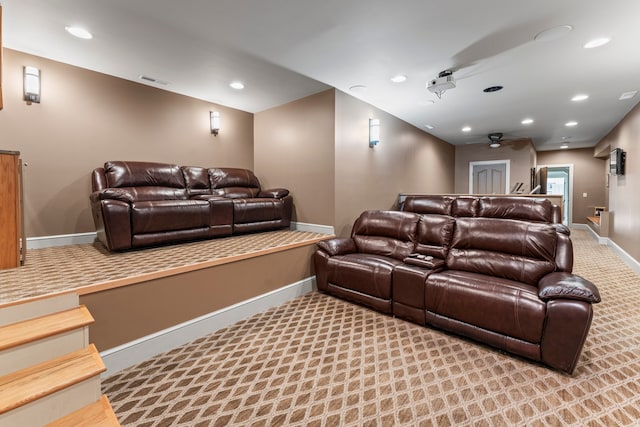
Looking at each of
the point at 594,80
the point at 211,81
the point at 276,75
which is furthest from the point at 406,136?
the point at 211,81

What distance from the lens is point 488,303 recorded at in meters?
2.13

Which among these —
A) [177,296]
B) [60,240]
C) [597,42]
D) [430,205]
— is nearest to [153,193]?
[60,240]

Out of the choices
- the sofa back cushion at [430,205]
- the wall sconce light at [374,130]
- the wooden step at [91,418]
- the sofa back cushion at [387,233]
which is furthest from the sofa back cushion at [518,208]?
the wooden step at [91,418]

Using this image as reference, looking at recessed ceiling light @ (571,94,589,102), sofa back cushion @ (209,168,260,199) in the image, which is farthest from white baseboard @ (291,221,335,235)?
recessed ceiling light @ (571,94,589,102)

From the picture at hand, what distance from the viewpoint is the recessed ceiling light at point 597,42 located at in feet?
8.70

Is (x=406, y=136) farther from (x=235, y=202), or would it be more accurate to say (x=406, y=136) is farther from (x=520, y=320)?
(x=520, y=320)

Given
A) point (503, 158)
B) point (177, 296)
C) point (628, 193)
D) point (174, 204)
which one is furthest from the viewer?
point (503, 158)

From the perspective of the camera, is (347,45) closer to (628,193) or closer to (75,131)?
(75,131)

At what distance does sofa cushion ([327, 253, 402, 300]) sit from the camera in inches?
108

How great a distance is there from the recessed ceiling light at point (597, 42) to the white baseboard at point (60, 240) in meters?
5.90

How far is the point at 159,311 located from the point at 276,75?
295 cm

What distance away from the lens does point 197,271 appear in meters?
2.43

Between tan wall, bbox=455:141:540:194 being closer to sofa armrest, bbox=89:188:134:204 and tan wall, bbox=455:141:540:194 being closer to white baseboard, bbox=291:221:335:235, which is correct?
white baseboard, bbox=291:221:335:235

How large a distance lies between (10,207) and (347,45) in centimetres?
315
